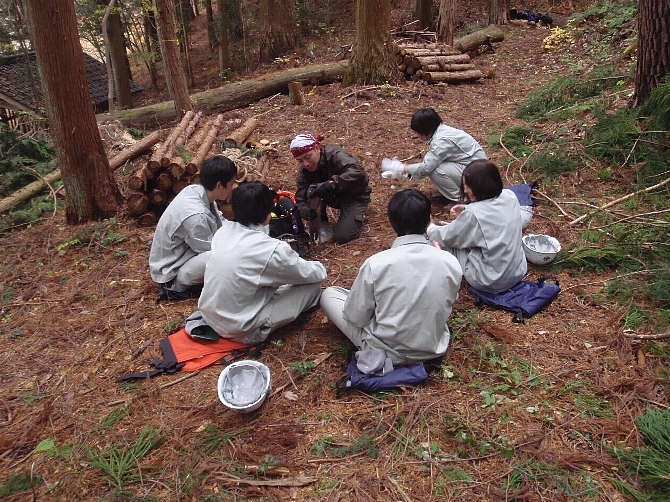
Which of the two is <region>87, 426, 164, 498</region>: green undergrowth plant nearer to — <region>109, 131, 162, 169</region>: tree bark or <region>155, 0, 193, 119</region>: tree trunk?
<region>109, 131, 162, 169</region>: tree bark

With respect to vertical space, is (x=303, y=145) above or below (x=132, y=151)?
above

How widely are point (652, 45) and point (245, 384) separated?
601 cm

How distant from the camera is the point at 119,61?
14.5 m

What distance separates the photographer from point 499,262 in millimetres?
3514

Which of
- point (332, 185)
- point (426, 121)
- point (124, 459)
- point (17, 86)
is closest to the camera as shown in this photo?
point (124, 459)

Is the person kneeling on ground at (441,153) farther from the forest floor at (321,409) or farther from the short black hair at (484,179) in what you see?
the short black hair at (484,179)

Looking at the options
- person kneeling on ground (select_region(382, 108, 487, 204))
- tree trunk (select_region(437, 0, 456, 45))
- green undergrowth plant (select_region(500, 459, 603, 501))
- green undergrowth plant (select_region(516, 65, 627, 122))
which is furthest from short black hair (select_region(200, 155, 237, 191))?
tree trunk (select_region(437, 0, 456, 45))

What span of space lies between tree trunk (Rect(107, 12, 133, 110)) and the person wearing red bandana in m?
12.3

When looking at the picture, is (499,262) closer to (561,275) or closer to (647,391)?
(561,275)

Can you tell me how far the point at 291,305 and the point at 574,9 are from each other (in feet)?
55.9

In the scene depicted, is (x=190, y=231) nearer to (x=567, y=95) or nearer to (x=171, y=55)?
(x=171, y=55)

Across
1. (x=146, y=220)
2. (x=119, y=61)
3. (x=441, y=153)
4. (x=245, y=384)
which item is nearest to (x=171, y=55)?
(x=146, y=220)

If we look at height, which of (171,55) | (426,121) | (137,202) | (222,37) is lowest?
(137,202)

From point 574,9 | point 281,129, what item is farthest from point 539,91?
point 574,9
